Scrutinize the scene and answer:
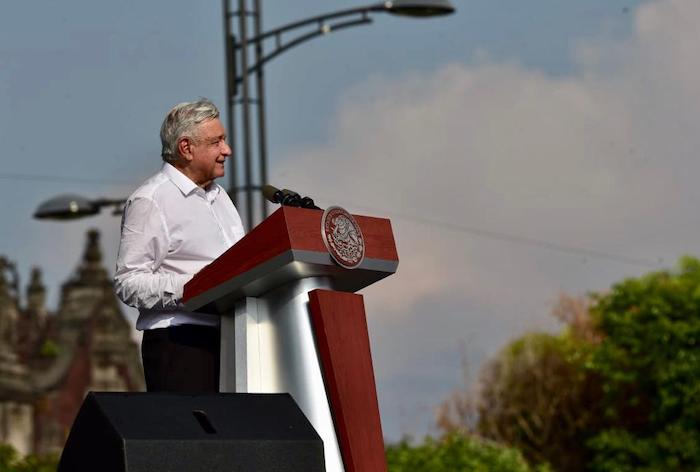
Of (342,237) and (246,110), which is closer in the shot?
(342,237)

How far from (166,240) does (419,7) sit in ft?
38.6

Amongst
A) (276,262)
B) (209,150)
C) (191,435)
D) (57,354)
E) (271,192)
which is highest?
(57,354)

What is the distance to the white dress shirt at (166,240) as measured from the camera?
5.26 m

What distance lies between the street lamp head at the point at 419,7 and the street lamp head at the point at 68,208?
4650 millimetres

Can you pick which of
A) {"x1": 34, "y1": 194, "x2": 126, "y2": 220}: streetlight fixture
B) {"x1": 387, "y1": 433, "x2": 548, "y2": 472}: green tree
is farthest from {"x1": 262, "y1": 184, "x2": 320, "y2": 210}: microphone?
{"x1": 34, "y1": 194, "x2": 126, "y2": 220}: streetlight fixture

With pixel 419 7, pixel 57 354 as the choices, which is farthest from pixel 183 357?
pixel 57 354

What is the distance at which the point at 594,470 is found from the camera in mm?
28109

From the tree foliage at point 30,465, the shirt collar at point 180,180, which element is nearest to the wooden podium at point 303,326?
the shirt collar at point 180,180

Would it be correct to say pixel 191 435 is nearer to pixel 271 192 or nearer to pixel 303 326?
pixel 303 326

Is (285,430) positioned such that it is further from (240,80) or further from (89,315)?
(89,315)

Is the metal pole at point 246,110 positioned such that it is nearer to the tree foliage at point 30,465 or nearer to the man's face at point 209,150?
the tree foliage at point 30,465

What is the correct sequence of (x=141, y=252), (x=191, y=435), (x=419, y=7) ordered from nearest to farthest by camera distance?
(x=191, y=435)
(x=141, y=252)
(x=419, y=7)

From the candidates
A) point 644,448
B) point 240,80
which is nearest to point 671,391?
point 644,448

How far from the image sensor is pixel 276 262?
493 centimetres
